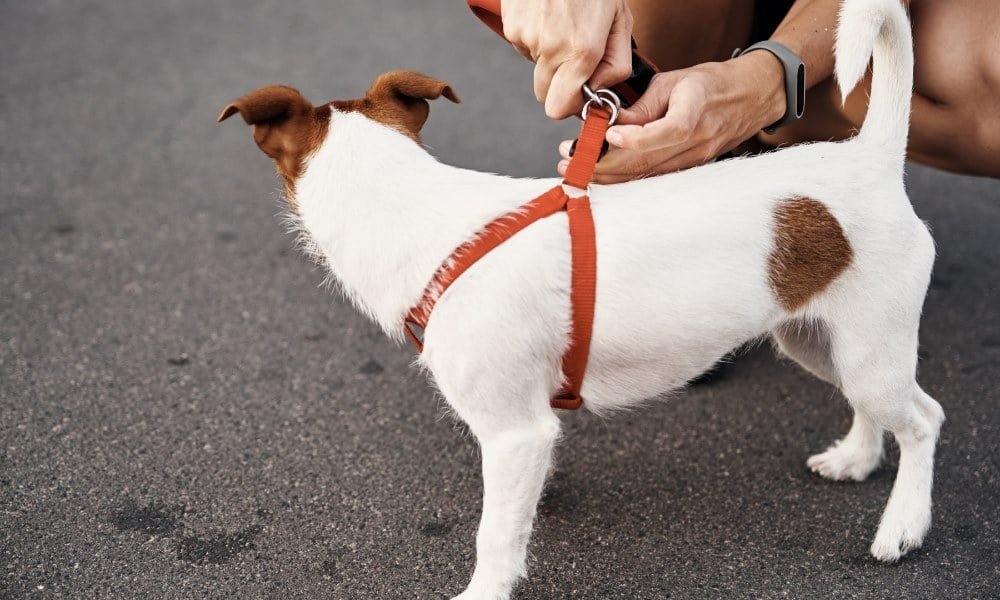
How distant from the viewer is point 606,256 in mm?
1823

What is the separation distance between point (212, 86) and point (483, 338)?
358cm

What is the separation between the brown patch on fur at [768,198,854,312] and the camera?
189cm

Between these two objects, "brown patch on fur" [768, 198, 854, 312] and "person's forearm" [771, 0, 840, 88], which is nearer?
"brown patch on fur" [768, 198, 854, 312]

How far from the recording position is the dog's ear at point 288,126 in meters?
1.77

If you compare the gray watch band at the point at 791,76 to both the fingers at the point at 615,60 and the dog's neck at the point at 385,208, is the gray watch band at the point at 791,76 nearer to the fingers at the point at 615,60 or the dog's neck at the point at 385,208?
the fingers at the point at 615,60

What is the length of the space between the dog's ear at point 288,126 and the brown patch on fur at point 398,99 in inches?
2.9

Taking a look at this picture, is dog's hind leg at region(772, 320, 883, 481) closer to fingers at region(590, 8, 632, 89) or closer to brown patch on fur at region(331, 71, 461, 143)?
fingers at region(590, 8, 632, 89)

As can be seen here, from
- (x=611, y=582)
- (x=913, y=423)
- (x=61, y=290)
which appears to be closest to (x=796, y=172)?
(x=913, y=423)

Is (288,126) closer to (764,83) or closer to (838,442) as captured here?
(764,83)

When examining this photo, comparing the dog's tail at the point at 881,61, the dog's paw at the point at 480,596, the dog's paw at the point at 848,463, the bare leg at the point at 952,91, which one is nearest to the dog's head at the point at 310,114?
the dog's tail at the point at 881,61

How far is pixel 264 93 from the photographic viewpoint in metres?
1.74

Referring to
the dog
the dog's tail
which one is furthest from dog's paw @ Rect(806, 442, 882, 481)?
the dog's tail

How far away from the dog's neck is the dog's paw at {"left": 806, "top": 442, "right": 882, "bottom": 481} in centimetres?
119

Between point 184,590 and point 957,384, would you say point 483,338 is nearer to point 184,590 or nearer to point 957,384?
point 184,590
